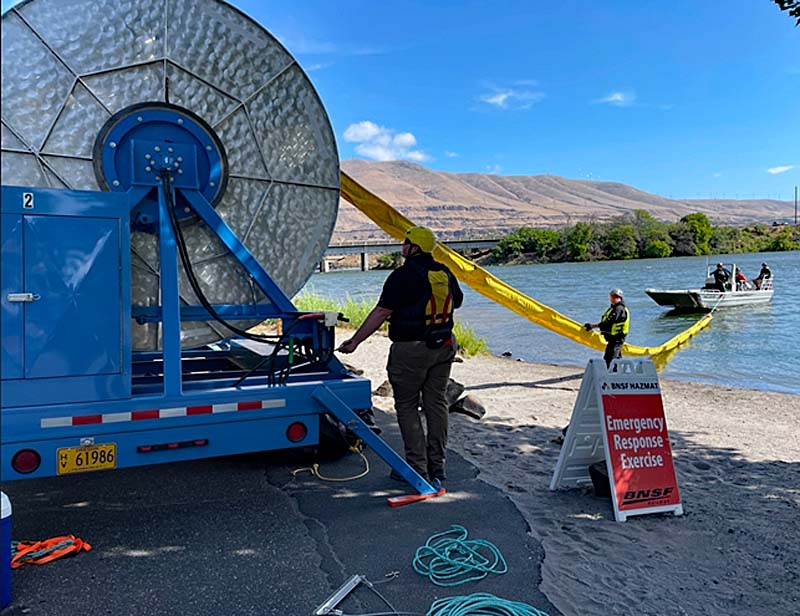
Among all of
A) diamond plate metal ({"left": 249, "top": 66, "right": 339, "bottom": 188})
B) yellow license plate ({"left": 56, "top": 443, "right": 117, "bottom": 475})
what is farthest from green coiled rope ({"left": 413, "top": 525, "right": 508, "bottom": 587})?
diamond plate metal ({"left": 249, "top": 66, "right": 339, "bottom": 188})

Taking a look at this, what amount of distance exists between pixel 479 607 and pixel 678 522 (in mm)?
2224

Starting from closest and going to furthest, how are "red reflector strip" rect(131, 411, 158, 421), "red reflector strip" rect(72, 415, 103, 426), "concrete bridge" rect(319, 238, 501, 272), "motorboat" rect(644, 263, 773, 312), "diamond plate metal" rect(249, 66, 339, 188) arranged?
1. "red reflector strip" rect(72, 415, 103, 426)
2. "red reflector strip" rect(131, 411, 158, 421)
3. "diamond plate metal" rect(249, 66, 339, 188)
4. "motorboat" rect(644, 263, 773, 312)
5. "concrete bridge" rect(319, 238, 501, 272)

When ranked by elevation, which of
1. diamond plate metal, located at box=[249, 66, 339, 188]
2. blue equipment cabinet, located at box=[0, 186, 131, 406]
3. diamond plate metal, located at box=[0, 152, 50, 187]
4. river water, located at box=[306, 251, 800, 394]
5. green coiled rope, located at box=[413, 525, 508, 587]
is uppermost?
diamond plate metal, located at box=[249, 66, 339, 188]

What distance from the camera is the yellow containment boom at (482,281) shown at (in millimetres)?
7559

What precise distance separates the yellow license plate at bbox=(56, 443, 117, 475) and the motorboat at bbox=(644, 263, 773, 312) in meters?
27.8

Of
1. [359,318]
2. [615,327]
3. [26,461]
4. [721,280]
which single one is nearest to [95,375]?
[26,461]

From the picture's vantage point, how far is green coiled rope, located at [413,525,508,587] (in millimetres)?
4094

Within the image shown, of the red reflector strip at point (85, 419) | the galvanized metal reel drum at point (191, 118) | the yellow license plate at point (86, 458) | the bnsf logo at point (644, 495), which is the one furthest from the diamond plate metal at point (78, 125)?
the bnsf logo at point (644, 495)

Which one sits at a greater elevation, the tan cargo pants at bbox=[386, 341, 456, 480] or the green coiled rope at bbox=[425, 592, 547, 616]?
the tan cargo pants at bbox=[386, 341, 456, 480]

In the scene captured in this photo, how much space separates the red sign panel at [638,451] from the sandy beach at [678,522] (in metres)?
0.18

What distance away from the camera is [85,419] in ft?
13.3

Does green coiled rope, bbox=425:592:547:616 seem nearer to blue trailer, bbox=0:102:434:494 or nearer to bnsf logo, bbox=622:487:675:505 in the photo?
blue trailer, bbox=0:102:434:494

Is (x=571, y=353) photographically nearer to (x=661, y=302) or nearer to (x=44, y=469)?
(x=661, y=302)

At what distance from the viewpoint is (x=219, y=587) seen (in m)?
3.90
